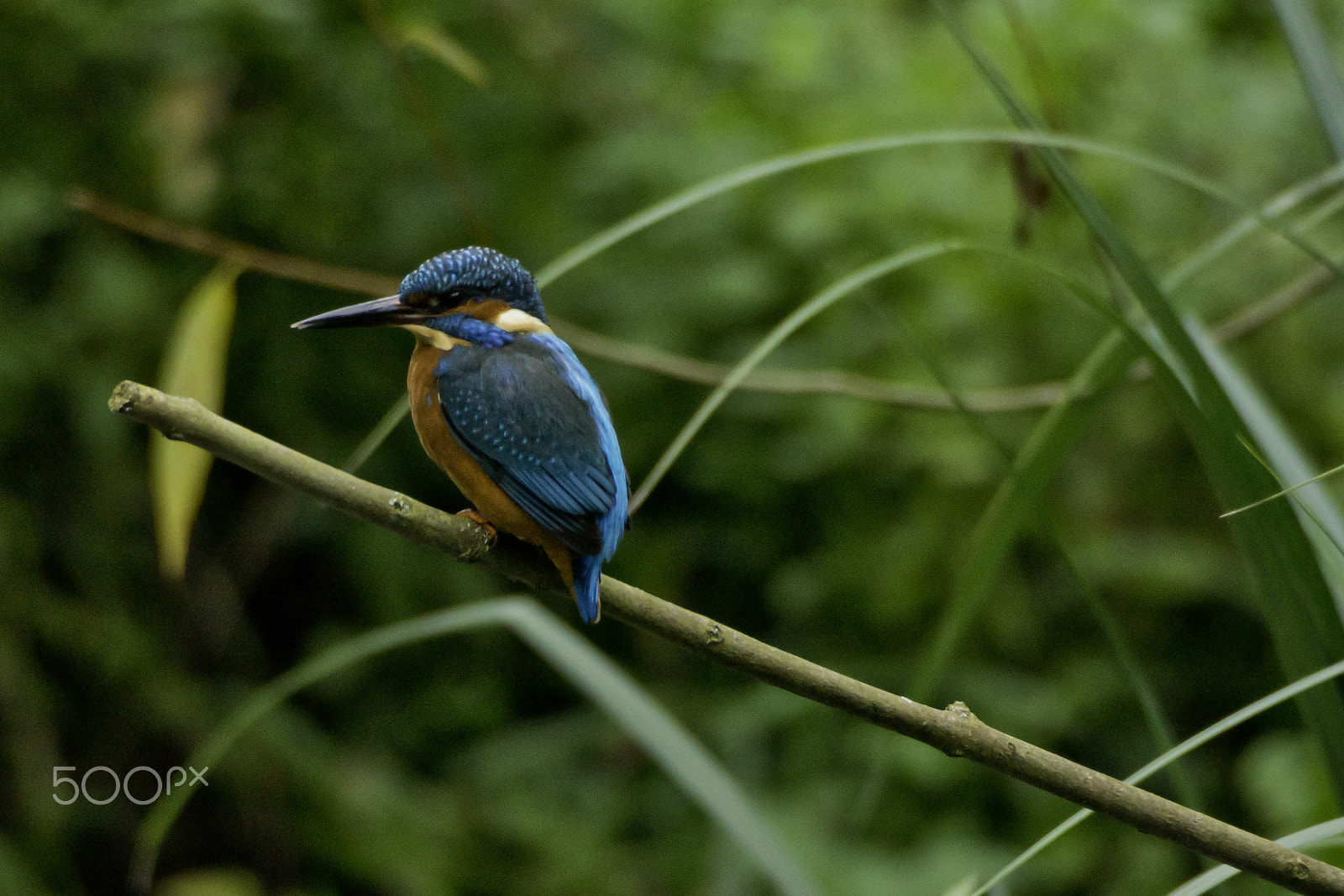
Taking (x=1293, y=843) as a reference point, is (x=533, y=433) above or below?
above

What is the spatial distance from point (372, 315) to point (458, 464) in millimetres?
177

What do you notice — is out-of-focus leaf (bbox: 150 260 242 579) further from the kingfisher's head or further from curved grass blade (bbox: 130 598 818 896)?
curved grass blade (bbox: 130 598 818 896)

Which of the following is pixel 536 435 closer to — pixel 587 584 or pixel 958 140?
pixel 587 584

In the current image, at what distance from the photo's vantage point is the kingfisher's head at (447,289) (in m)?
1.20

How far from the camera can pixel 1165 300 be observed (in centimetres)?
77

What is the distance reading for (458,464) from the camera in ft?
3.96

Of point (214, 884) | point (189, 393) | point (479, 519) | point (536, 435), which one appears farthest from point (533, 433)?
point (214, 884)

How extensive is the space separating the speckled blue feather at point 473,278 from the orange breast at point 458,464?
0.23 feet

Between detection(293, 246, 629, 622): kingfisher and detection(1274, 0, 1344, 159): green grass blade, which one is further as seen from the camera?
detection(293, 246, 629, 622): kingfisher

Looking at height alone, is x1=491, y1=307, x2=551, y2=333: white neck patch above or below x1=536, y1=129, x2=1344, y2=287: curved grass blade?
above

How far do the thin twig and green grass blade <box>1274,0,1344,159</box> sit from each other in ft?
1.77

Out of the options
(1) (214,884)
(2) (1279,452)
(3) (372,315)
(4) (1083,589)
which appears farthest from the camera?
(1) (214,884)

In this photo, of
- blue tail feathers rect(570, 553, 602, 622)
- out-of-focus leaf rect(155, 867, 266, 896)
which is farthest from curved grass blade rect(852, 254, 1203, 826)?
out-of-focus leaf rect(155, 867, 266, 896)

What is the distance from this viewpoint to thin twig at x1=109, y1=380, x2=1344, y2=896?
2.42 ft
